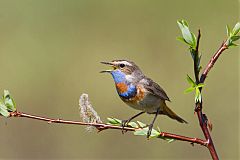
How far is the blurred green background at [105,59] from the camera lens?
8570 mm

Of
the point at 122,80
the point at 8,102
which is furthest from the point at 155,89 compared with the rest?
the point at 8,102

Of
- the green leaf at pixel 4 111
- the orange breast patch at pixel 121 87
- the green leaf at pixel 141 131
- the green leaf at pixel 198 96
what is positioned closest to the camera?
the green leaf at pixel 198 96

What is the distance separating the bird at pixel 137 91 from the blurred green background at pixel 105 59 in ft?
11.4

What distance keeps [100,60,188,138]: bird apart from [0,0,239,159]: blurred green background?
3481 mm

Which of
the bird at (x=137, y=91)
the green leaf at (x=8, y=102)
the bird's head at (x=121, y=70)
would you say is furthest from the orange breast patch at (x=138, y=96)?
the green leaf at (x=8, y=102)

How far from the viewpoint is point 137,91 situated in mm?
4320

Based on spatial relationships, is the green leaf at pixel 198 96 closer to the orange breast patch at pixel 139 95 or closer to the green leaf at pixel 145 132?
the green leaf at pixel 145 132

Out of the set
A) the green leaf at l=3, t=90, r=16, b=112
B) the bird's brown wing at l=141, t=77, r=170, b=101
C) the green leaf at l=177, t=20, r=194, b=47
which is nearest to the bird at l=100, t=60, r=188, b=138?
the bird's brown wing at l=141, t=77, r=170, b=101

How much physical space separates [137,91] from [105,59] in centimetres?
621

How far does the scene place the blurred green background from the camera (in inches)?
337

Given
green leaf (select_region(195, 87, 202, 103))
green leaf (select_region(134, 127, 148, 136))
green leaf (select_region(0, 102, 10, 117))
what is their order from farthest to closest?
green leaf (select_region(0, 102, 10, 117)), green leaf (select_region(134, 127, 148, 136)), green leaf (select_region(195, 87, 202, 103))

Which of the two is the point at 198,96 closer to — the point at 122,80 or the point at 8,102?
the point at 8,102

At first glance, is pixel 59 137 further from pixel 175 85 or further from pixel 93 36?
pixel 93 36

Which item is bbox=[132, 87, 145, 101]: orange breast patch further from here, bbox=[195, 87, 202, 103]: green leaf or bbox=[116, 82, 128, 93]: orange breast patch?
bbox=[195, 87, 202, 103]: green leaf
